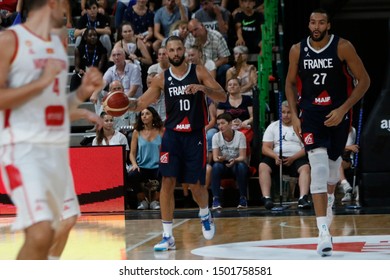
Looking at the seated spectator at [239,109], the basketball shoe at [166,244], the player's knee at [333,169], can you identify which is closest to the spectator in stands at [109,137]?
the seated spectator at [239,109]

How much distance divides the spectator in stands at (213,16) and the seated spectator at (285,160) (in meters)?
2.52

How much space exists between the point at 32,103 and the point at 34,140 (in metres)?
0.18

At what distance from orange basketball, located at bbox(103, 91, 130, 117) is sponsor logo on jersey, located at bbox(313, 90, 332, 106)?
159 centimetres

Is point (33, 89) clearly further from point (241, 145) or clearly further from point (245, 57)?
point (245, 57)

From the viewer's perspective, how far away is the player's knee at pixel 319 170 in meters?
7.41

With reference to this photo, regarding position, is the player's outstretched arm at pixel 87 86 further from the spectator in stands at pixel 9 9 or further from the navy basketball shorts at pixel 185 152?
the navy basketball shorts at pixel 185 152

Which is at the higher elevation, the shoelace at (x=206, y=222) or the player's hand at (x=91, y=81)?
the player's hand at (x=91, y=81)

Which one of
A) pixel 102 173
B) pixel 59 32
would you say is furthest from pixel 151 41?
pixel 59 32

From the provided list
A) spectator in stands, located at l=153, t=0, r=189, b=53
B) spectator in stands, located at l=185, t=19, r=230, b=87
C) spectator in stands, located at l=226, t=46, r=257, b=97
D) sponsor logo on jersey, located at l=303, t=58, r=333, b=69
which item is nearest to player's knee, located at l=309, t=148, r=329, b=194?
sponsor logo on jersey, located at l=303, t=58, r=333, b=69

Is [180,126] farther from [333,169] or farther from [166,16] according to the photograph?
[166,16]

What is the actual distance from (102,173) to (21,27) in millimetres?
6534

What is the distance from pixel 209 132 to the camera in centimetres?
1150

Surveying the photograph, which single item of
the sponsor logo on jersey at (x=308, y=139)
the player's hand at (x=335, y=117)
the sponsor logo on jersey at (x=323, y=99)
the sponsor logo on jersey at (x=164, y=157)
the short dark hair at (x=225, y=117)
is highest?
the sponsor logo on jersey at (x=323, y=99)

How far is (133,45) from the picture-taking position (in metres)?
12.4
